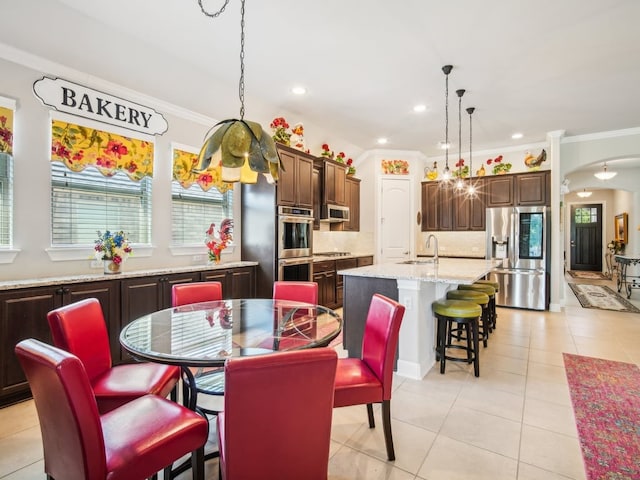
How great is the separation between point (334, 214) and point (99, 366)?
4457 millimetres

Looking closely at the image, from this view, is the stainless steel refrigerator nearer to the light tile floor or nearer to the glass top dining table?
the light tile floor

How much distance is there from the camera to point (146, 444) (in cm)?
128

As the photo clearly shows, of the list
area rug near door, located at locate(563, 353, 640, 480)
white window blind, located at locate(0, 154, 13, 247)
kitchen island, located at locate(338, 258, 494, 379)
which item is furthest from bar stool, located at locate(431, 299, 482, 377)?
white window blind, located at locate(0, 154, 13, 247)

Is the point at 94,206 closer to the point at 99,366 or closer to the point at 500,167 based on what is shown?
the point at 99,366

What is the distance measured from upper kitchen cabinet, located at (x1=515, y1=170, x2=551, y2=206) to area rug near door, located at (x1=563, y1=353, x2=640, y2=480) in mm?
3328

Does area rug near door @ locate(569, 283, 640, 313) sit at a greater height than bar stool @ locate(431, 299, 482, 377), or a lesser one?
lesser

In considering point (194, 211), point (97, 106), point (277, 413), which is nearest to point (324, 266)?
point (194, 211)

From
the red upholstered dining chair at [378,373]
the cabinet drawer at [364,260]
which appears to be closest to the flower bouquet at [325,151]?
the cabinet drawer at [364,260]

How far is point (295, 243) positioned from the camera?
15.9 feet

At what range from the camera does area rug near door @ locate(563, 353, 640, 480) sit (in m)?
Result: 1.87

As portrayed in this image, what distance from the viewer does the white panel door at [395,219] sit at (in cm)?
689

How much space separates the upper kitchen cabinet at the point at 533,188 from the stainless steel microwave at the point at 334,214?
3232 mm

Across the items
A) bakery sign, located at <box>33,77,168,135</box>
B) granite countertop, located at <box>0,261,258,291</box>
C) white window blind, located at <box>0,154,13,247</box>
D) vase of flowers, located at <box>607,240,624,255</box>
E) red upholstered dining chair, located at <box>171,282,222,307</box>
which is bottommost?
red upholstered dining chair, located at <box>171,282,222,307</box>

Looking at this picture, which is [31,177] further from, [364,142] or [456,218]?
[456,218]
